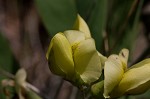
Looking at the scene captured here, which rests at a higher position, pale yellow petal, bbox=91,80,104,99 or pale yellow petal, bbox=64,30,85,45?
pale yellow petal, bbox=64,30,85,45

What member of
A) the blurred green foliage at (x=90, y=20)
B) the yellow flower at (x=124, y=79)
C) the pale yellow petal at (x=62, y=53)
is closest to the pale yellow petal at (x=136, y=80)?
the yellow flower at (x=124, y=79)

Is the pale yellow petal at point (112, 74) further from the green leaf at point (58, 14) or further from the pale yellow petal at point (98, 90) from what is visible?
the green leaf at point (58, 14)

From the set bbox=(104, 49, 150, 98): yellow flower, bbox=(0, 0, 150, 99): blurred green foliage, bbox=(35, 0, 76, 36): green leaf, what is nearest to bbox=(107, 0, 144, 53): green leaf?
A: bbox=(0, 0, 150, 99): blurred green foliage

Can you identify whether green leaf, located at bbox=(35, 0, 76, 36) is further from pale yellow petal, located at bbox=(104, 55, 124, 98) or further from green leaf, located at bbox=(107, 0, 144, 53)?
pale yellow petal, located at bbox=(104, 55, 124, 98)

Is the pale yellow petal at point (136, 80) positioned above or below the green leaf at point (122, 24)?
above

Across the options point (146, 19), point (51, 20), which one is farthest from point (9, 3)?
point (51, 20)

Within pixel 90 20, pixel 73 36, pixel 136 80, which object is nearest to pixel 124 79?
pixel 136 80

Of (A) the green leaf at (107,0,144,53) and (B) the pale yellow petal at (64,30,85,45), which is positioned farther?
(A) the green leaf at (107,0,144,53)
